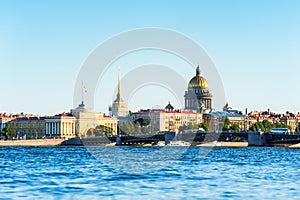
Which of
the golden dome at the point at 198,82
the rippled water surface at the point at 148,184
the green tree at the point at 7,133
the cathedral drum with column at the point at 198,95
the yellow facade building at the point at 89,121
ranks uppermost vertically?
the golden dome at the point at 198,82

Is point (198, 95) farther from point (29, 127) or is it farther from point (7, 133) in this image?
point (7, 133)

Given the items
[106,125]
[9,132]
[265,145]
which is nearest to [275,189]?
[265,145]

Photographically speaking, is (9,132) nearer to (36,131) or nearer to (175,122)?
(36,131)

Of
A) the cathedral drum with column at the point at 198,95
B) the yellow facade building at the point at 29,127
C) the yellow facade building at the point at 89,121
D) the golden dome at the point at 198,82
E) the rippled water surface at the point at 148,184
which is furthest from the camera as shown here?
the cathedral drum with column at the point at 198,95

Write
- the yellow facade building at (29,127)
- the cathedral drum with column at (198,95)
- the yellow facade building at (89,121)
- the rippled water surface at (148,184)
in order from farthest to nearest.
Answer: the cathedral drum with column at (198,95) < the yellow facade building at (29,127) < the yellow facade building at (89,121) < the rippled water surface at (148,184)

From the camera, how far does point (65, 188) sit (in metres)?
21.0

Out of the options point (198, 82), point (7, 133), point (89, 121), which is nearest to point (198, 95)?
point (198, 82)

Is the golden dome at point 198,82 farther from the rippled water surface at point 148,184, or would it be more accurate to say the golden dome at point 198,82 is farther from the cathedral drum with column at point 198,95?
the rippled water surface at point 148,184

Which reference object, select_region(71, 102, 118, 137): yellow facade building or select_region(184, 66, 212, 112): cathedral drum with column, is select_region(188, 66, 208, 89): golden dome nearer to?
select_region(184, 66, 212, 112): cathedral drum with column

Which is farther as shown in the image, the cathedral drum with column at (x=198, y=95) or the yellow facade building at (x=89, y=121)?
the cathedral drum with column at (x=198, y=95)

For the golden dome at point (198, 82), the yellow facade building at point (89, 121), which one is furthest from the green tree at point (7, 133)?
the golden dome at point (198, 82)

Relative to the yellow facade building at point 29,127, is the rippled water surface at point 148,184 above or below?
below

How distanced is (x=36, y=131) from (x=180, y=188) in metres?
99.7

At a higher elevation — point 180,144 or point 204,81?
point 204,81
